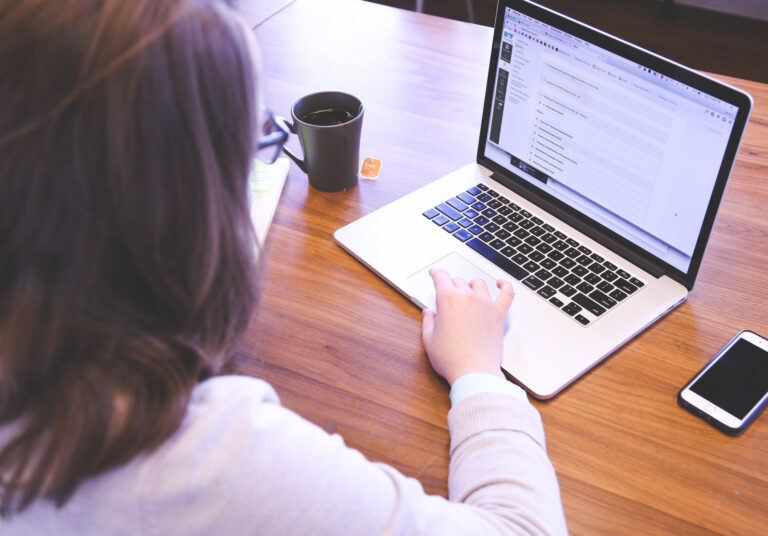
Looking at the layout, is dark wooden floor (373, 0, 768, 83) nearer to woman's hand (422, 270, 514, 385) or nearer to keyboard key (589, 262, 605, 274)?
keyboard key (589, 262, 605, 274)

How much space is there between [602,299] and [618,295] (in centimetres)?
2

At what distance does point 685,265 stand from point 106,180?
68 centimetres

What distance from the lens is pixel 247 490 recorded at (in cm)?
47

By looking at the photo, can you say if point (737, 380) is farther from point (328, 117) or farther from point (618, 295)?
point (328, 117)

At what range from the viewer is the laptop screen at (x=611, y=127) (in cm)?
74

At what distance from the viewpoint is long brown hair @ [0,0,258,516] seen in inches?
16.6

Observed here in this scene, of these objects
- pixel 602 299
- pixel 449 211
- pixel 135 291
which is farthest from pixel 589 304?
pixel 135 291

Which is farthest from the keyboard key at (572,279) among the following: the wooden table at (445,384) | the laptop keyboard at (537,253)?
the wooden table at (445,384)

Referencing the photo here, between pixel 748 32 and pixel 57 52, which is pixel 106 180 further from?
pixel 748 32

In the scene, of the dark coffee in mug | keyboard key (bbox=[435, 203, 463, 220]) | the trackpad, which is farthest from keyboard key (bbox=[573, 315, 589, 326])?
the dark coffee in mug

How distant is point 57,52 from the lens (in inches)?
16.5

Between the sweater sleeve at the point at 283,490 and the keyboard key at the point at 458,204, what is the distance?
18.4 inches

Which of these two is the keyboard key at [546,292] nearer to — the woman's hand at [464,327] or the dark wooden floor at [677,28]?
the woman's hand at [464,327]

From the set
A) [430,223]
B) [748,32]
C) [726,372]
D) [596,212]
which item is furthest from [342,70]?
[748,32]
